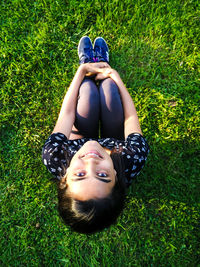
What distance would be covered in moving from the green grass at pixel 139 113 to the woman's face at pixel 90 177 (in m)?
1.43

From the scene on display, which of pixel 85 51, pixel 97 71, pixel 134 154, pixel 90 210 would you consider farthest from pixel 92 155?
pixel 85 51

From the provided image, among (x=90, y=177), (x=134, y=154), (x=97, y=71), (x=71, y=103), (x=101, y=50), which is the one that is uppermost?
(x=101, y=50)

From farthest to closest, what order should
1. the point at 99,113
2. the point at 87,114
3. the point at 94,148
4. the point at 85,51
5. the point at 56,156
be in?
the point at 85,51
the point at 99,113
the point at 87,114
the point at 56,156
the point at 94,148

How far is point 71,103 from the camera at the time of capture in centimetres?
242

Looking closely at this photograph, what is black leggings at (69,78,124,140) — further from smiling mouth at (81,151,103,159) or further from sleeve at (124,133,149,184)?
smiling mouth at (81,151,103,159)

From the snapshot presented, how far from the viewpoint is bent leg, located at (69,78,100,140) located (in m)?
2.39

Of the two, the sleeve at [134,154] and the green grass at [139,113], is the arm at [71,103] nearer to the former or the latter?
the green grass at [139,113]

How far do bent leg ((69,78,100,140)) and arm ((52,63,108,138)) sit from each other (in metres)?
0.09

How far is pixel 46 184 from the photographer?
2.91m

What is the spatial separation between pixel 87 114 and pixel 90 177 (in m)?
1.04

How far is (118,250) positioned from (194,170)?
5.61 ft

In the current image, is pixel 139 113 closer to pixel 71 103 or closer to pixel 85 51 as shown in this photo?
pixel 71 103

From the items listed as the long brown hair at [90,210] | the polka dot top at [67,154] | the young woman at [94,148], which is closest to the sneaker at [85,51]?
the young woman at [94,148]

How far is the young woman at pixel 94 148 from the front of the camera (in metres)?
1.57
